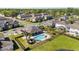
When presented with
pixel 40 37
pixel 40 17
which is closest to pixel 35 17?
pixel 40 17

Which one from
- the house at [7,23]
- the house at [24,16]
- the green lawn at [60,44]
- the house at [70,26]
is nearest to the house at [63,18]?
the house at [70,26]

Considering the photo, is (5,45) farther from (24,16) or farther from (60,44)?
(60,44)

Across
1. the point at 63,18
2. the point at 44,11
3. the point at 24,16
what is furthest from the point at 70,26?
the point at 24,16

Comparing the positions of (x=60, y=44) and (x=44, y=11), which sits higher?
(x=44, y=11)

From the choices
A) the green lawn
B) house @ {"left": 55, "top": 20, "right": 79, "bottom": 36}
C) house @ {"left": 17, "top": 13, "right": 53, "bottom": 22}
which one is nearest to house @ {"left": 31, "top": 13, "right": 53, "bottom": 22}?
house @ {"left": 17, "top": 13, "right": 53, "bottom": 22}

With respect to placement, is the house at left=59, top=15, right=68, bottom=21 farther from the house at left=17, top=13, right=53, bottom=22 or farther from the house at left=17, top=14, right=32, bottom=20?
the house at left=17, top=14, right=32, bottom=20

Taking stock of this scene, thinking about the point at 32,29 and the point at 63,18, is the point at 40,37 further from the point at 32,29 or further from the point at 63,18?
the point at 63,18

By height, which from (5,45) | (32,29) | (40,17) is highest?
(40,17)
